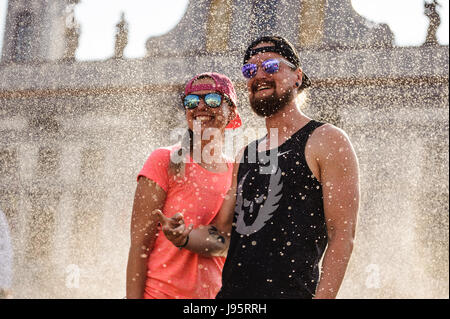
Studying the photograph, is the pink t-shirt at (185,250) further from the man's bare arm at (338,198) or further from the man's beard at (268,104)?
the man's bare arm at (338,198)

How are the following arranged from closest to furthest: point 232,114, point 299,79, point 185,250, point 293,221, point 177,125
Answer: point 293,221
point 185,250
point 299,79
point 232,114
point 177,125

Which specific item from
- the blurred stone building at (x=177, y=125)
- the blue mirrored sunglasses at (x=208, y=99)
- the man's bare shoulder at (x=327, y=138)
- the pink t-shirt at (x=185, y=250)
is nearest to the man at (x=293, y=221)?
the man's bare shoulder at (x=327, y=138)

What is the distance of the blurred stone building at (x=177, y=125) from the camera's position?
34.0 ft

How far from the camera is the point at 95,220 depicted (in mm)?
12039

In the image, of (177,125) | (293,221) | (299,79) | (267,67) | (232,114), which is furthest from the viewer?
(177,125)

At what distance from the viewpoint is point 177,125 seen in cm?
1132

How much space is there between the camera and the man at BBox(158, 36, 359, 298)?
6.19 ft

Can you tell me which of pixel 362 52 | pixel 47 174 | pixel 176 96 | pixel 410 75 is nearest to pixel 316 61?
pixel 362 52

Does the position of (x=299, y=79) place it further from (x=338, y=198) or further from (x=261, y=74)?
(x=338, y=198)

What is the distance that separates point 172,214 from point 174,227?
0.62 ft

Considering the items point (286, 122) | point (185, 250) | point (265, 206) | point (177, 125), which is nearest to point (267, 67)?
point (286, 122)

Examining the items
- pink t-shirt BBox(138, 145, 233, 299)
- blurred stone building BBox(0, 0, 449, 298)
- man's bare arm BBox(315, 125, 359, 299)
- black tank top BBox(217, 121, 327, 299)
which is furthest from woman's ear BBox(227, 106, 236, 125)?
blurred stone building BBox(0, 0, 449, 298)

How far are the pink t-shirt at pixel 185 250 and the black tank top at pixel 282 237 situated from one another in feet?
0.54

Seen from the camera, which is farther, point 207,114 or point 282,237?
point 207,114
